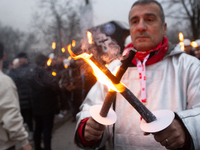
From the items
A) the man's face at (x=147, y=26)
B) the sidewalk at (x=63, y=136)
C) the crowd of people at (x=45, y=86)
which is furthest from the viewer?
the sidewalk at (x=63, y=136)

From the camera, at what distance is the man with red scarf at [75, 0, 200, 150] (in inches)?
49.8

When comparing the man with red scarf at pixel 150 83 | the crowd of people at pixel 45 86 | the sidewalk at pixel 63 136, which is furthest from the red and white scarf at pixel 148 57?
the sidewalk at pixel 63 136

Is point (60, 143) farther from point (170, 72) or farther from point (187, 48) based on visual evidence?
point (187, 48)

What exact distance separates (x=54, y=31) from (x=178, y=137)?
3.91 m

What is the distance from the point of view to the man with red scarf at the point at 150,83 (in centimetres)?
126

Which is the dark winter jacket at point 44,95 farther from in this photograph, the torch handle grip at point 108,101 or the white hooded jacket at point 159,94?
the torch handle grip at point 108,101

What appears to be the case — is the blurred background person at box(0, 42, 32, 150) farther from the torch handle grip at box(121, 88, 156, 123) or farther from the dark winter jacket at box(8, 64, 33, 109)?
the dark winter jacket at box(8, 64, 33, 109)

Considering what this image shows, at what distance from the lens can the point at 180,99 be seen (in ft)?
4.13

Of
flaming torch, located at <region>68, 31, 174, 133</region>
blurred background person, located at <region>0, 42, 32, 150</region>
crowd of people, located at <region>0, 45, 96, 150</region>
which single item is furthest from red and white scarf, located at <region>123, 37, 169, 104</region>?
blurred background person, located at <region>0, 42, 32, 150</region>

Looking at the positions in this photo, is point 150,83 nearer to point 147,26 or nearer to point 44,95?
point 147,26

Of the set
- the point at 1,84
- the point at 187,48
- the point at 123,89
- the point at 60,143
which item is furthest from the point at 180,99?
the point at 187,48

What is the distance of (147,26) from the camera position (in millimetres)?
1357

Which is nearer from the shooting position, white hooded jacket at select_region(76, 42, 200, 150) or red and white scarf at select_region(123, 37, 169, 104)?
white hooded jacket at select_region(76, 42, 200, 150)

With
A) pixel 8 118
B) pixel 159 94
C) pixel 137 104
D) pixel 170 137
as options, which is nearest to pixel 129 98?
pixel 137 104
